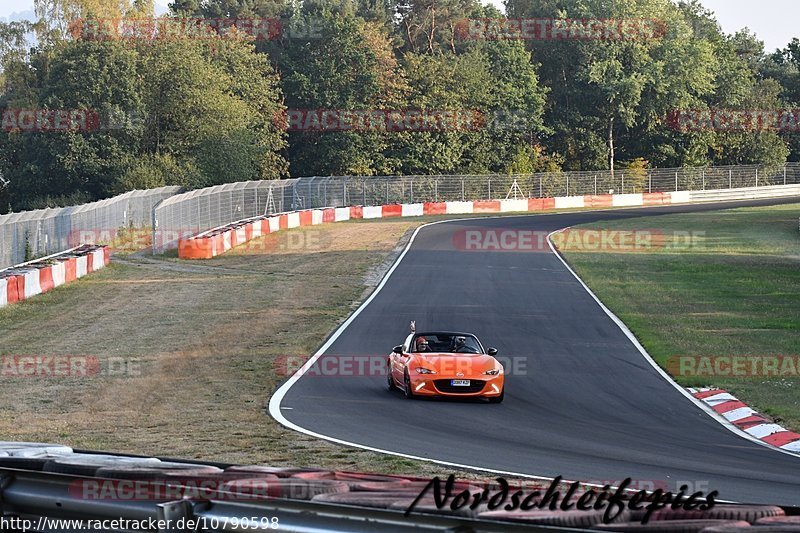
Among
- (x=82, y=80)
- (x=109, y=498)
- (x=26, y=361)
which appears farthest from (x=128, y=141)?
(x=109, y=498)

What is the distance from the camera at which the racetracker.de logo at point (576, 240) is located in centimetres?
4641

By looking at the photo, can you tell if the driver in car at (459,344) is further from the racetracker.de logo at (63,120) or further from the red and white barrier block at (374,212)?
the racetracker.de logo at (63,120)

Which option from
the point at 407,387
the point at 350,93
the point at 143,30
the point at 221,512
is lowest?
the point at 407,387

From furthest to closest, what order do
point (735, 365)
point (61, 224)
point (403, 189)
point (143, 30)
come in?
point (143, 30)
point (403, 189)
point (61, 224)
point (735, 365)

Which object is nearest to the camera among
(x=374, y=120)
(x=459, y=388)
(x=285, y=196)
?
(x=459, y=388)

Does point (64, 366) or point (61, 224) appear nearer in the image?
point (64, 366)

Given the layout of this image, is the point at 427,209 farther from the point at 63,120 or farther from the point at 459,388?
the point at 459,388

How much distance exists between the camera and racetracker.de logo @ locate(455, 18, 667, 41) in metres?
92.8

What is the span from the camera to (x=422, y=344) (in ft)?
61.1

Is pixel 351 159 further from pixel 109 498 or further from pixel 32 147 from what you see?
pixel 109 498

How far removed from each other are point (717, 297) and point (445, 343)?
48.4 ft

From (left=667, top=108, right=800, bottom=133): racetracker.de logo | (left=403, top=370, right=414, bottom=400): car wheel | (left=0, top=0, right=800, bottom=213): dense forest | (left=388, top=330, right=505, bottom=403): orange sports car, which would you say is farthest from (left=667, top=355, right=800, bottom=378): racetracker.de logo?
(left=667, top=108, right=800, bottom=133): racetracker.de logo

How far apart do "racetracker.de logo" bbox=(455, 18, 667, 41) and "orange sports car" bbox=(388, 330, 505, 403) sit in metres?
76.7

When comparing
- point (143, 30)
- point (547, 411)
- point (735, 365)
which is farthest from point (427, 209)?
point (547, 411)
